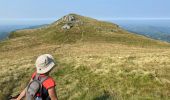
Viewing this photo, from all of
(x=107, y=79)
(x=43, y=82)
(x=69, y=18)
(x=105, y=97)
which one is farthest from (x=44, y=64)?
(x=69, y=18)

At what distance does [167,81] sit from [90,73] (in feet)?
16.9

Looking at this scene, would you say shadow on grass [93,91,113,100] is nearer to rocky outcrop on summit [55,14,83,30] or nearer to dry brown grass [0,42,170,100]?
dry brown grass [0,42,170,100]

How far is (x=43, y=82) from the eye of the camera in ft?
27.3

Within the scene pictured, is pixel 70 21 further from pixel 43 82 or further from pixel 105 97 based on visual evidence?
pixel 43 82

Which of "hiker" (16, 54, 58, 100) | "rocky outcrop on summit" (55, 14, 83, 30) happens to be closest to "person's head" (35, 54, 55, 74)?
"hiker" (16, 54, 58, 100)

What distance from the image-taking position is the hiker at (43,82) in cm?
823

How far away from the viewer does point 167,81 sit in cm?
1705

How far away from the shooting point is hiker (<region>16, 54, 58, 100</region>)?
324 inches

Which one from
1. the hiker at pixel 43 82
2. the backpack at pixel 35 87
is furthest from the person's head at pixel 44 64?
the backpack at pixel 35 87

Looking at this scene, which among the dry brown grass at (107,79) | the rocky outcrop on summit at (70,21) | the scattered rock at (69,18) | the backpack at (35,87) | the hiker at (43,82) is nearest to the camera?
the hiker at (43,82)

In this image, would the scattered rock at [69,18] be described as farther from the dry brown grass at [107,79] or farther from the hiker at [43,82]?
the hiker at [43,82]

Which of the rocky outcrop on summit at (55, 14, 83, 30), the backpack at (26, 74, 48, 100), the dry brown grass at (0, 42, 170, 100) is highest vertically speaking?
the backpack at (26, 74, 48, 100)

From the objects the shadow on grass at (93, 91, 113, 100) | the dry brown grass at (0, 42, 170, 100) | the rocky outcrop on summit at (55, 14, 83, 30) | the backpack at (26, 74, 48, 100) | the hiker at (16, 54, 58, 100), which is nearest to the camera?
the hiker at (16, 54, 58, 100)

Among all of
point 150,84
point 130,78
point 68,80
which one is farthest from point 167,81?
point 68,80
